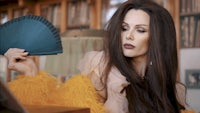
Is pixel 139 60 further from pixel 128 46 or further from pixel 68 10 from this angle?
pixel 68 10

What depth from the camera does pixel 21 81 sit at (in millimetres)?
1113

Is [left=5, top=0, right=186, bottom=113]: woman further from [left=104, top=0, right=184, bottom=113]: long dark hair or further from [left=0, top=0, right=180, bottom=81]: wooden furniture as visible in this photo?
[left=0, top=0, right=180, bottom=81]: wooden furniture

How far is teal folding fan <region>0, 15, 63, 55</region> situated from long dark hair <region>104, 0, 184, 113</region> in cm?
24

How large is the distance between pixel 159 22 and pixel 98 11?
183 centimetres

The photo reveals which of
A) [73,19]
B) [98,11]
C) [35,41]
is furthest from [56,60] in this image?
[73,19]

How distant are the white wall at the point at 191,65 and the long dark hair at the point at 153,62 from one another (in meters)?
1.31

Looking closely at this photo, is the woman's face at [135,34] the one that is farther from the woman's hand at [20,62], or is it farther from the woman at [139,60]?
the woman's hand at [20,62]

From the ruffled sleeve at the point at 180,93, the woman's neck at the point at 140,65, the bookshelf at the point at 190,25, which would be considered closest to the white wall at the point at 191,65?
the bookshelf at the point at 190,25

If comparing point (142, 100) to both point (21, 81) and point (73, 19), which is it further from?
point (73, 19)

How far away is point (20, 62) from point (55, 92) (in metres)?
0.17

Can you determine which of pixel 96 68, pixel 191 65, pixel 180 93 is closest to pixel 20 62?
pixel 96 68

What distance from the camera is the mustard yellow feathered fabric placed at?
1056 mm

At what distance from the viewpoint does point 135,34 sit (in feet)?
4.22

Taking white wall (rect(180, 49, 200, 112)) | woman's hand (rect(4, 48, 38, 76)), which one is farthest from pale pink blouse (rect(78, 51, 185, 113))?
white wall (rect(180, 49, 200, 112))
